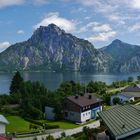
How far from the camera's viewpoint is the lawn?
54.9m

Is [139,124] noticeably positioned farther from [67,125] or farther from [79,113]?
[79,113]

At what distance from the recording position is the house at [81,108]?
66.3 m

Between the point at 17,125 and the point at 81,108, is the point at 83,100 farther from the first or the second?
the point at 17,125

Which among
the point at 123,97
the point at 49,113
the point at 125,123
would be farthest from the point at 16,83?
the point at 125,123

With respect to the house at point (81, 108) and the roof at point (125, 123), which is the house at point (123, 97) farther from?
the roof at point (125, 123)

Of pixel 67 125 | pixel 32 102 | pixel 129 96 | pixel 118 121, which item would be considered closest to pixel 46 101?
pixel 32 102

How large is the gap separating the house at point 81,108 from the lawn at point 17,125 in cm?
963

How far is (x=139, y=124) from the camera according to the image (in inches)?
542

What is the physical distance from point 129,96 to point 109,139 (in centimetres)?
7082

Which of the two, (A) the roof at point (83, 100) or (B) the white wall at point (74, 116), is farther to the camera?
(A) the roof at point (83, 100)

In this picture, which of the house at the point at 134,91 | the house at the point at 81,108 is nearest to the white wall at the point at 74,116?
the house at the point at 81,108

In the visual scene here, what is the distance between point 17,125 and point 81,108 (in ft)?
44.5

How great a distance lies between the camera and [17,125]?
59438 mm

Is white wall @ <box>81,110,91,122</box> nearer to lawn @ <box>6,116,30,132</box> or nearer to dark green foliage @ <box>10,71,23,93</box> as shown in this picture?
lawn @ <box>6,116,30,132</box>
